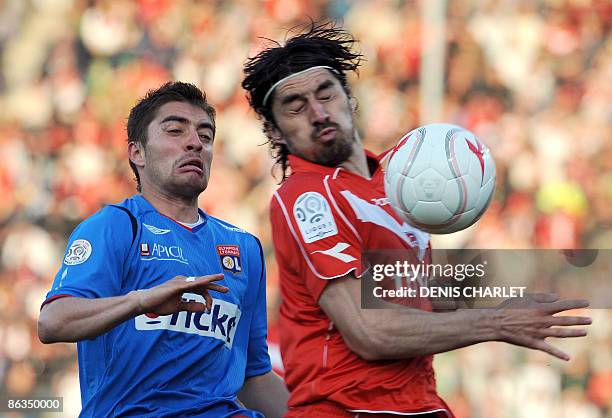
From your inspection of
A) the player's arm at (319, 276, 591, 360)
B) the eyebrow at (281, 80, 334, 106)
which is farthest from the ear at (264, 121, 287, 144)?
the player's arm at (319, 276, 591, 360)

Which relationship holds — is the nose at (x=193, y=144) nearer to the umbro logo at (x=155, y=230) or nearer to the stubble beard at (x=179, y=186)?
the stubble beard at (x=179, y=186)

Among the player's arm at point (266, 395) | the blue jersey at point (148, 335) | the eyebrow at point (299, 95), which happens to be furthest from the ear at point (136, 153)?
the player's arm at point (266, 395)

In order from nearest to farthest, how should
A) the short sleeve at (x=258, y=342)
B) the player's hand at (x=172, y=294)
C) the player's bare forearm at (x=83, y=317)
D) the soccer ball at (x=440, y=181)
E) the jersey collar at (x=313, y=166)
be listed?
1. the player's hand at (x=172, y=294)
2. the player's bare forearm at (x=83, y=317)
3. the soccer ball at (x=440, y=181)
4. the jersey collar at (x=313, y=166)
5. the short sleeve at (x=258, y=342)

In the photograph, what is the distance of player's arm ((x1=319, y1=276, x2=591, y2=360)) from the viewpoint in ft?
11.3

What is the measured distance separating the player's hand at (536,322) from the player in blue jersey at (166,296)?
1.03 m

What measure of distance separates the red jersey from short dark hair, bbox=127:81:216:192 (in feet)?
2.62

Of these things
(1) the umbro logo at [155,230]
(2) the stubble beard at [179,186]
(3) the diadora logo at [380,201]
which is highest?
(2) the stubble beard at [179,186]

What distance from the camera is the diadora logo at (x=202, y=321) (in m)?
3.90

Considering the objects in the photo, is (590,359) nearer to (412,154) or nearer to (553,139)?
(553,139)

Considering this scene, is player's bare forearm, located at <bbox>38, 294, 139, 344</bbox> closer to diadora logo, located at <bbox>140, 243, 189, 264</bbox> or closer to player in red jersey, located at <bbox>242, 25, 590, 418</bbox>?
diadora logo, located at <bbox>140, 243, 189, 264</bbox>

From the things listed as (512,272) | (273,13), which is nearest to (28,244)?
A: (273,13)

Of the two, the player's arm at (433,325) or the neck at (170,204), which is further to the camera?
the neck at (170,204)

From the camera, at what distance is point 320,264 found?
3.72m

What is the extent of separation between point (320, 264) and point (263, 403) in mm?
984
